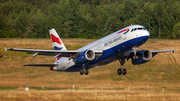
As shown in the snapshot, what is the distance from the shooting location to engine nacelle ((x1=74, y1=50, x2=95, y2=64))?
4411 cm

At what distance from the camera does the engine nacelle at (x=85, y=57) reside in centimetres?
4411

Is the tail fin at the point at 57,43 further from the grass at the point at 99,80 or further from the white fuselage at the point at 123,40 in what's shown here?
the white fuselage at the point at 123,40

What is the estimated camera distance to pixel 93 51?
4403 cm

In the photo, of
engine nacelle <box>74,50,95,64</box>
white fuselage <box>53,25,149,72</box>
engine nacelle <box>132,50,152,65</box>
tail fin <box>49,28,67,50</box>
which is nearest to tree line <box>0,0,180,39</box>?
tail fin <box>49,28,67,50</box>

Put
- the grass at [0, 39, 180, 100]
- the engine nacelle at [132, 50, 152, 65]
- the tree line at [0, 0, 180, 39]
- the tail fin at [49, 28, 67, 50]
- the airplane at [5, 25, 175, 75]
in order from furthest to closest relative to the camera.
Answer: the tree line at [0, 0, 180, 39] → the tail fin at [49, 28, 67, 50] → the grass at [0, 39, 180, 100] → the engine nacelle at [132, 50, 152, 65] → the airplane at [5, 25, 175, 75]

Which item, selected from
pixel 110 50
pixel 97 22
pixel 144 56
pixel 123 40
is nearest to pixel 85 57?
pixel 110 50

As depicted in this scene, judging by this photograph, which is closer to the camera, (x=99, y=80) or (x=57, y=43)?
(x=57, y=43)

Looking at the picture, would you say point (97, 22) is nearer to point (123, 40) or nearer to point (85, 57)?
point (85, 57)

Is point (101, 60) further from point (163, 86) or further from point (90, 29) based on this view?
point (90, 29)

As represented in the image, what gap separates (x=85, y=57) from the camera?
145 feet

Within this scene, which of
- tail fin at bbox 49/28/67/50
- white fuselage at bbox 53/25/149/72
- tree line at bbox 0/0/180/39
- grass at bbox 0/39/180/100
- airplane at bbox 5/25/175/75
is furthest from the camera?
tree line at bbox 0/0/180/39

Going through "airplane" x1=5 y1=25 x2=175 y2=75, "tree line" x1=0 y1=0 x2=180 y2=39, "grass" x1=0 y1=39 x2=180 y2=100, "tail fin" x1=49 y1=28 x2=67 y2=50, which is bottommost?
"grass" x1=0 y1=39 x2=180 y2=100

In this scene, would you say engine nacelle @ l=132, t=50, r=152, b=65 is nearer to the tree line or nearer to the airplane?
the airplane

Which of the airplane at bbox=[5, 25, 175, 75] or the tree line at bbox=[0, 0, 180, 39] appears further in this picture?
the tree line at bbox=[0, 0, 180, 39]
